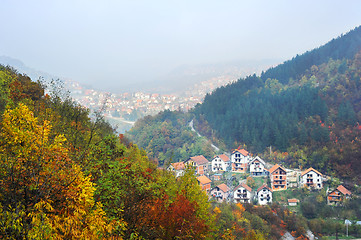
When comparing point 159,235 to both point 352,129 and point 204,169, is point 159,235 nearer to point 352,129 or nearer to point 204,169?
point 204,169

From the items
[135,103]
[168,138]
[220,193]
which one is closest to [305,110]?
[220,193]

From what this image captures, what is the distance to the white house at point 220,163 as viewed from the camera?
1414 inches

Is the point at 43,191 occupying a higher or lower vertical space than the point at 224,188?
higher

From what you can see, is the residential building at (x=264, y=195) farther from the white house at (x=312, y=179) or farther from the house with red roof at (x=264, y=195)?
the white house at (x=312, y=179)

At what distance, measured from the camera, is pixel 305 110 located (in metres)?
40.8

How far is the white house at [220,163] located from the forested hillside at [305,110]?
5.16 meters

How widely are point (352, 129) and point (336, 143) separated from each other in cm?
378

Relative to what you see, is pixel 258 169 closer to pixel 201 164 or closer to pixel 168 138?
pixel 201 164

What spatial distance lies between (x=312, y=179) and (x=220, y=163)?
12511 millimetres

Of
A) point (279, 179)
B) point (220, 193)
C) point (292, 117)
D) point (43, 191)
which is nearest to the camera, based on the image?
point (43, 191)

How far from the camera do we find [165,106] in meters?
99.4

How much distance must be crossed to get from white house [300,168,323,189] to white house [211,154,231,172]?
10.7m

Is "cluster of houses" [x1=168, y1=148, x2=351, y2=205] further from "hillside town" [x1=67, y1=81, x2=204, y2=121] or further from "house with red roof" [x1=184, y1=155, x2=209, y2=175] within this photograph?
"hillside town" [x1=67, y1=81, x2=204, y2=121]

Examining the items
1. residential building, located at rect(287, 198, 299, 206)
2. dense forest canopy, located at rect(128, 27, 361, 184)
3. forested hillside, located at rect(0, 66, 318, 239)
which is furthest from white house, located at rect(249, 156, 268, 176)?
forested hillside, located at rect(0, 66, 318, 239)
